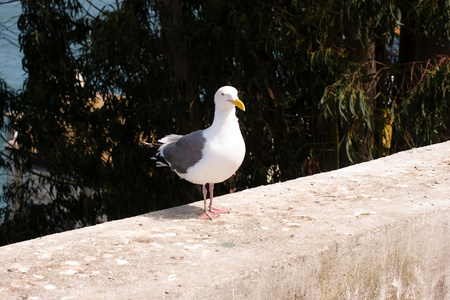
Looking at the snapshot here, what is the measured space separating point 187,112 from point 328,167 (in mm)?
1487

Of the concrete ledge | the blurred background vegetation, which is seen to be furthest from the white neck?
the blurred background vegetation

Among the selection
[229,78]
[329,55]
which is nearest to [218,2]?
[229,78]

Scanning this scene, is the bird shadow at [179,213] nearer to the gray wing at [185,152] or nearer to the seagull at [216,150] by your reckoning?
the seagull at [216,150]

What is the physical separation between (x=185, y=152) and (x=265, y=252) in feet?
2.63

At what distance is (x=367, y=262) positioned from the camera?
244 centimetres

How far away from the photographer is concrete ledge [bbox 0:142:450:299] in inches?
81.7

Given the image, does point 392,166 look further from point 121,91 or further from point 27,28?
point 27,28

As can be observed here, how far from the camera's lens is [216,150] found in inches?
113

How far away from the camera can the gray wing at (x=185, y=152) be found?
9.63ft

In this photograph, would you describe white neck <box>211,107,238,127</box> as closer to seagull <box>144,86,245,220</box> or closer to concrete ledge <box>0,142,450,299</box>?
seagull <box>144,86,245,220</box>

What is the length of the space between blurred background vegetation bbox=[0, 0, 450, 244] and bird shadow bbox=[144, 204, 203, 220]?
138 inches

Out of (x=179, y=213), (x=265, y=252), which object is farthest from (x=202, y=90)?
(x=265, y=252)

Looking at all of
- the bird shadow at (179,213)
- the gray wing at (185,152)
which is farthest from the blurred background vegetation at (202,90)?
the bird shadow at (179,213)

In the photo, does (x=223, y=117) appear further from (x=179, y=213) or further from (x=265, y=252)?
(x=265, y=252)
